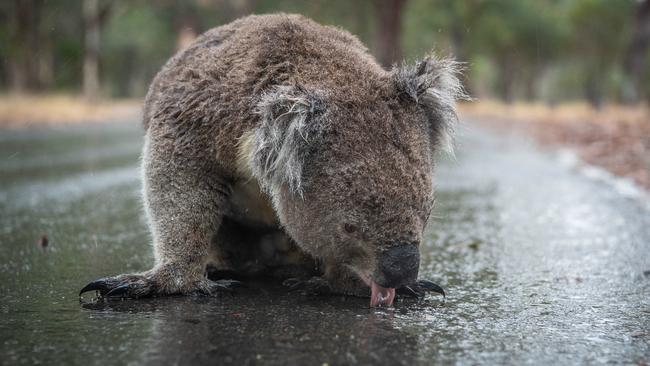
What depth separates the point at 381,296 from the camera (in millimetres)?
2895

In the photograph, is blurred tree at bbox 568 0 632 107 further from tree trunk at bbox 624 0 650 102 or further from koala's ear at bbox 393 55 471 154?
koala's ear at bbox 393 55 471 154

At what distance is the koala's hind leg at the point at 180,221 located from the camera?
2.99 m

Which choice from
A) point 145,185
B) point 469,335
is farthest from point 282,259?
point 469,335

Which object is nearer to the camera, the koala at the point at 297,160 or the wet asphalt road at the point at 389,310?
the wet asphalt road at the point at 389,310

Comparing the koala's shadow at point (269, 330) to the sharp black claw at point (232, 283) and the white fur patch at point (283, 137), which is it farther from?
the white fur patch at point (283, 137)

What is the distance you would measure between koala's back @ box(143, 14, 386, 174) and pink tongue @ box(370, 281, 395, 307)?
0.76 metres

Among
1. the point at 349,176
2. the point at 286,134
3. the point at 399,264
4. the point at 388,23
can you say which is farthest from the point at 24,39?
the point at 399,264

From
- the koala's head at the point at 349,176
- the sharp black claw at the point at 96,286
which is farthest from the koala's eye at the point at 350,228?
the sharp black claw at the point at 96,286

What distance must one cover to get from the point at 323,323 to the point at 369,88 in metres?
1.00

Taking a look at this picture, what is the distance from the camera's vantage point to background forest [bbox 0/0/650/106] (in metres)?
29.8

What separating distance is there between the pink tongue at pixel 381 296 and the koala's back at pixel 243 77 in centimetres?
76

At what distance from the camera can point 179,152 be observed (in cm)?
308

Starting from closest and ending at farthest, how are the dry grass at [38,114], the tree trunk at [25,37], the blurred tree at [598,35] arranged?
the dry grass at [38,114] → the tree trunk at [25,37] → the blurred tree at [598,35]

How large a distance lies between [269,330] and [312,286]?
71cm
